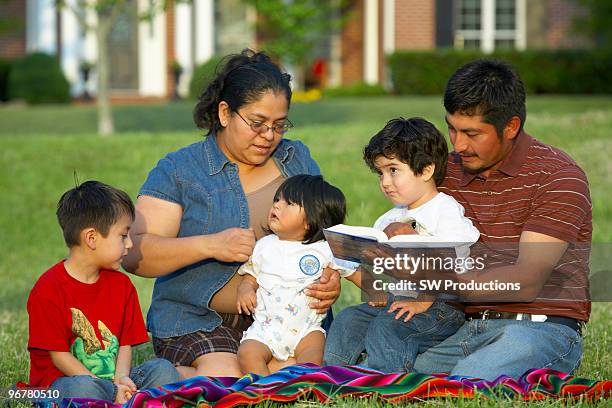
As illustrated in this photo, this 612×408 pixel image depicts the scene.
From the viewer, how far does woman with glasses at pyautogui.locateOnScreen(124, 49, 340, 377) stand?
183 inches

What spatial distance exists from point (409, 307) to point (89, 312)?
130 cm

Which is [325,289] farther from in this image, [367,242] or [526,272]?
[526,272]

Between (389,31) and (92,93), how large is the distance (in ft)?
20.8

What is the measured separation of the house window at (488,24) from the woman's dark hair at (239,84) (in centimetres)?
1756

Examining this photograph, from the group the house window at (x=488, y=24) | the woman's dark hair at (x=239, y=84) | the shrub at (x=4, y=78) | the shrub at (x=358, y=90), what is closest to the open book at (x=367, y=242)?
the woman's dark hair at (x=239, y=84)

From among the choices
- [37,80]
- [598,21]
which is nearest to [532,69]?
[598,21]

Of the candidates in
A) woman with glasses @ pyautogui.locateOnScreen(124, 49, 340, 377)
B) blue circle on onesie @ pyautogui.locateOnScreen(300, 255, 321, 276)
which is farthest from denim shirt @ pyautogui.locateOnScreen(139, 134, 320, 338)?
blue circle on onesie @ pyautogui.locateOnScreen(300, 255, 321, 276)

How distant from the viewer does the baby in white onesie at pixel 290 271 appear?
441 cm

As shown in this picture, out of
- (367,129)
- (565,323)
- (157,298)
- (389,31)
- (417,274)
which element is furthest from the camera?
(389,31)

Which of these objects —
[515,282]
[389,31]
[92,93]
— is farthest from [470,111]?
[92,93]

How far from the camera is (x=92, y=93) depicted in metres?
21.8

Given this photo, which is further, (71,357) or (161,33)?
(161,33)

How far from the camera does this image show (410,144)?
14.1 feet

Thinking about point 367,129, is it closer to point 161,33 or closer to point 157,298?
point 157,298
